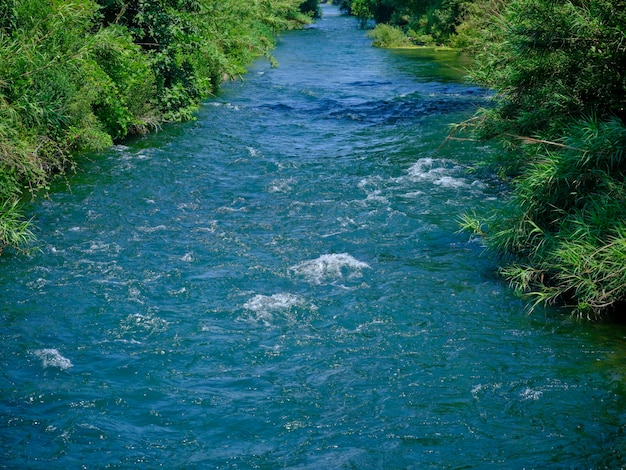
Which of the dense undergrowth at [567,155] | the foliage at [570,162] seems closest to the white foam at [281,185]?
the dense undergrowth at [567,155]

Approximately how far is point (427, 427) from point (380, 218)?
22.4 ft

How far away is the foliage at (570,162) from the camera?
10281 mm

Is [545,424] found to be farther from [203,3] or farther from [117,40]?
[203,3]

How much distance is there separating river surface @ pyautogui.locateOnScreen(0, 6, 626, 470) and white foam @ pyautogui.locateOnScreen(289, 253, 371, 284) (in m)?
0.04

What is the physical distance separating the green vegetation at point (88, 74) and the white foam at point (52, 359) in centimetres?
328

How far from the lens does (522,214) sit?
462 inches

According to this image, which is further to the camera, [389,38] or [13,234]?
[389,38]

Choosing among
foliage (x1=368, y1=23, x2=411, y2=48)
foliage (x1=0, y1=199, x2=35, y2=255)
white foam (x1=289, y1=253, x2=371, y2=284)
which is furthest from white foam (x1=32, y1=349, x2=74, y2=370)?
foliage (x1=368, y1=23, x2=411, y2=48)

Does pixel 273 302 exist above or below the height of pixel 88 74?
below

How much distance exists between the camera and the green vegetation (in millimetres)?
13703

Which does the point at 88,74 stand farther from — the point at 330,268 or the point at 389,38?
the point at 389,38

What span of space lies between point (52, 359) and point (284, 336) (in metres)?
3.03

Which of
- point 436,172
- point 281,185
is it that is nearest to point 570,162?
point 436,172

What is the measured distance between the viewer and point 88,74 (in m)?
16.7
